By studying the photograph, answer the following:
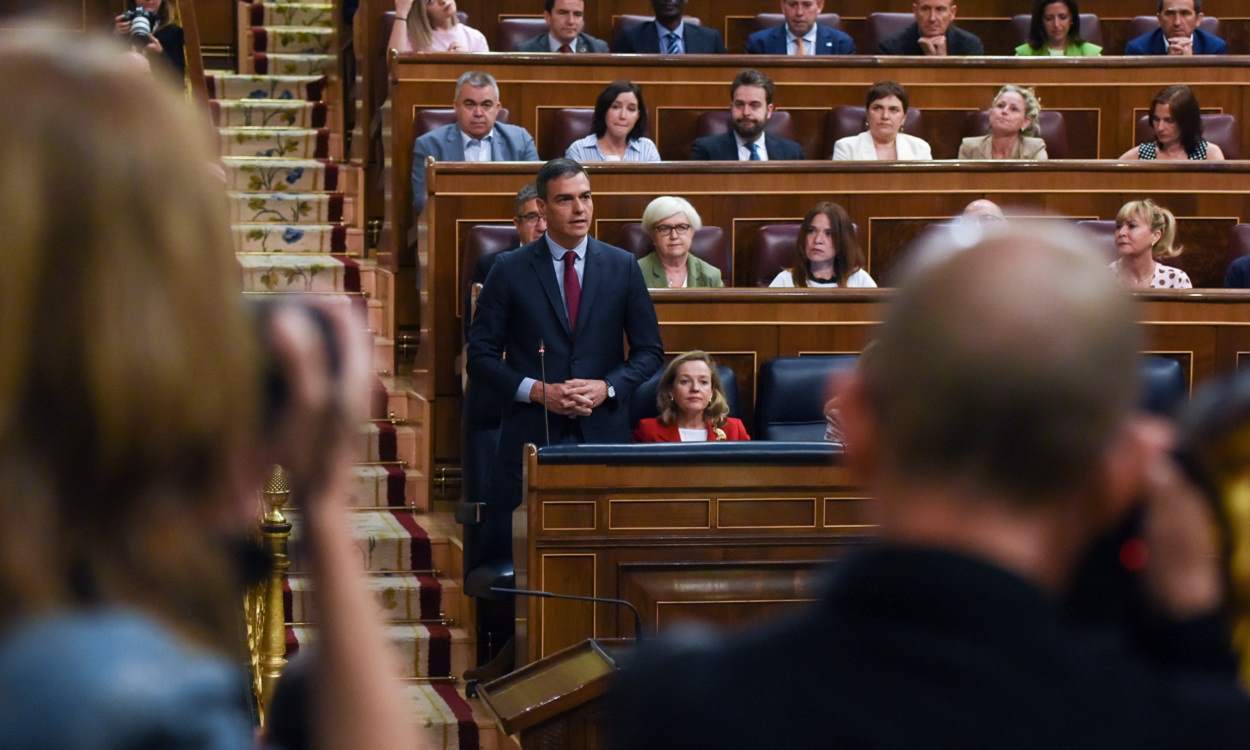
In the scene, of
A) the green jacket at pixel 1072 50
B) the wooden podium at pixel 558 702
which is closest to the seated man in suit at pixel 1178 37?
the green jacket at pixel 1072 50

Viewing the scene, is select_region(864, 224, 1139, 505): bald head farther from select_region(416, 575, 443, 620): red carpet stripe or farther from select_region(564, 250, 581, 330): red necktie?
select_region(416, 575, 443, 620): red carpet stripe

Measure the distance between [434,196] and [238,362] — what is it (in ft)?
17.3

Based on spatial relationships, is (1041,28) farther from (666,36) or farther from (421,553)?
(421,553)

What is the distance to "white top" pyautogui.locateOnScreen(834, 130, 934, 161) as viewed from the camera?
6707 millimetres

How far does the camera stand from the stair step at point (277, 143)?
817 cm

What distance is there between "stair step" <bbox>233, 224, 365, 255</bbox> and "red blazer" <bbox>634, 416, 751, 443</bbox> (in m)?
2.83

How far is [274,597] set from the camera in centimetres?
443

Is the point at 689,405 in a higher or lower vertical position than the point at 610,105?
lower

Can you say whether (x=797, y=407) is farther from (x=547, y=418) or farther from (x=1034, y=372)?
(x=1034, y=372)

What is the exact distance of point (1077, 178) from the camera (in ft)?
20.8

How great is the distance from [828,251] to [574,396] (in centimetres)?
126

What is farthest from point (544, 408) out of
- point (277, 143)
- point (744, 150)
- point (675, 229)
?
point (277, 143)

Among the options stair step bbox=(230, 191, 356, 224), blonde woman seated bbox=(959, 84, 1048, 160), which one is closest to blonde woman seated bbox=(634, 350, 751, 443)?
blonde woman seated bbox=(959, 84, 1048, 160)

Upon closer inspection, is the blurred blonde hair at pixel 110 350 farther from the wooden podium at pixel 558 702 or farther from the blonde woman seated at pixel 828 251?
the blonde woman seated at pixel 828 251
